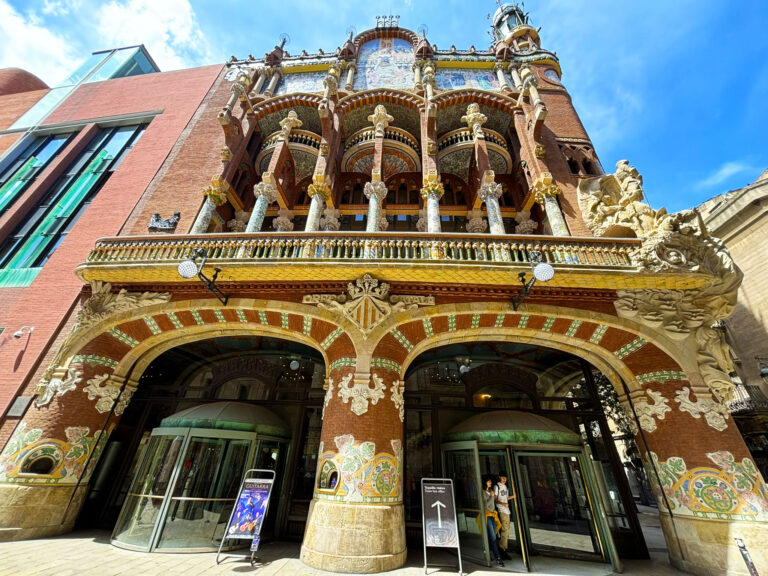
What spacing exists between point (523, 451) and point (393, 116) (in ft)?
A: 51.2

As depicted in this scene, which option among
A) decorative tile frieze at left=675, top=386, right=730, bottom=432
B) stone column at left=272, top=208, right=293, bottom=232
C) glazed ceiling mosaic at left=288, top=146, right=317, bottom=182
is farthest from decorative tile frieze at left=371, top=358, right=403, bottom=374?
glazed ceiling mosaic at left=288, top=146, right=317, bottom=182

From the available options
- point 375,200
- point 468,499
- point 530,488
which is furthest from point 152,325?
point 530,488

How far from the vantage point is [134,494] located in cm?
750

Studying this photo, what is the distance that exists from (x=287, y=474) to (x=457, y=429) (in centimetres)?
504

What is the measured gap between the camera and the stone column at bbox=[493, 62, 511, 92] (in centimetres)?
1639

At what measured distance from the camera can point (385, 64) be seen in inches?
752

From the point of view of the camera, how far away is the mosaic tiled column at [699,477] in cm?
609

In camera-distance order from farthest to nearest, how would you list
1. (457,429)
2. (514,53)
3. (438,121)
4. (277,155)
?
(514,53) < (438,121) < (277,155) < (457,429)

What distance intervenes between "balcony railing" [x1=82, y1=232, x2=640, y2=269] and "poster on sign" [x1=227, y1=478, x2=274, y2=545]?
17.3 ft

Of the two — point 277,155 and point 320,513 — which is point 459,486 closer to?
point 320,513

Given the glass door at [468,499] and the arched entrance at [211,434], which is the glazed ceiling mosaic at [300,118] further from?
the glass door at [468,499]

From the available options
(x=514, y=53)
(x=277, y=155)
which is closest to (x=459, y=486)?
(x=277, y=155)

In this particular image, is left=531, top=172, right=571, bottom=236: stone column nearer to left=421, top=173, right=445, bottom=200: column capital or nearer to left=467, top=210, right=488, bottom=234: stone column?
left=467, top=210, right=488, bottom=234: stone column

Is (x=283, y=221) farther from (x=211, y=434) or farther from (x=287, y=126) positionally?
(x=211, y=434)
